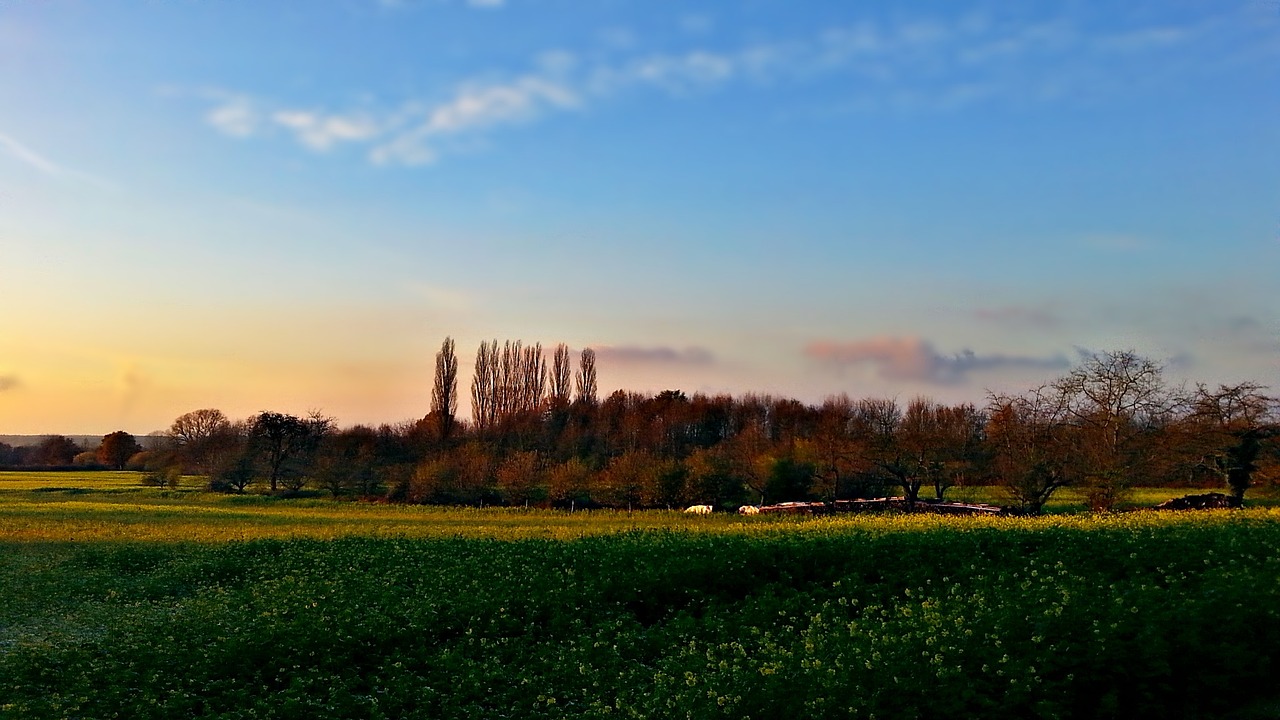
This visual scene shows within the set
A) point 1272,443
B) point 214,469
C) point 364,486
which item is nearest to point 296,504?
point 364,486

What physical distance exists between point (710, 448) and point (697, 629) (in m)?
61.8

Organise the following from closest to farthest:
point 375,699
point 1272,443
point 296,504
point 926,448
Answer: point 375,699 < point 1272,443 < point 926,448 < point 296,504

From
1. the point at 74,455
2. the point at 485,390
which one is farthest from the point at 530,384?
the point at 74,455

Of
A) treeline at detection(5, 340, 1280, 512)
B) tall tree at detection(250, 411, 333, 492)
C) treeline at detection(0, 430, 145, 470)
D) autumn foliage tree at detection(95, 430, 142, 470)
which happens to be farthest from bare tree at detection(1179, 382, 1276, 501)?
autumn foliage tree at detection(95, 430, 142, 470)

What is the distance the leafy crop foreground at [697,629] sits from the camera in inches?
550

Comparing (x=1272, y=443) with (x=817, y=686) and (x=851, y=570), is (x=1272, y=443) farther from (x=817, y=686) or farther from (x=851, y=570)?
(x=817, y=686)

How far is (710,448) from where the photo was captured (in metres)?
81.1

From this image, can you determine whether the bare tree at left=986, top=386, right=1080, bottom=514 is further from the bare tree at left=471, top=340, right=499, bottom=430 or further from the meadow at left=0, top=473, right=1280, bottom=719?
the bare tree at left=471, top=340, right=499, bottom=430

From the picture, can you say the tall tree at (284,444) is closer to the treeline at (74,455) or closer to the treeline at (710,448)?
the treeline at (710,448)

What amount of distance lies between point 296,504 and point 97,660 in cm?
5012

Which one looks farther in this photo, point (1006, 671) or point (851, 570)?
point (851, 570)

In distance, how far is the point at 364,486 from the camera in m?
75.6

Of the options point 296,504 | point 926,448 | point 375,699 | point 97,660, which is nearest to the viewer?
point 375,699

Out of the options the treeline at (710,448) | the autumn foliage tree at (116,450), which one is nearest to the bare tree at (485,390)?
the treeline at (710,448)
